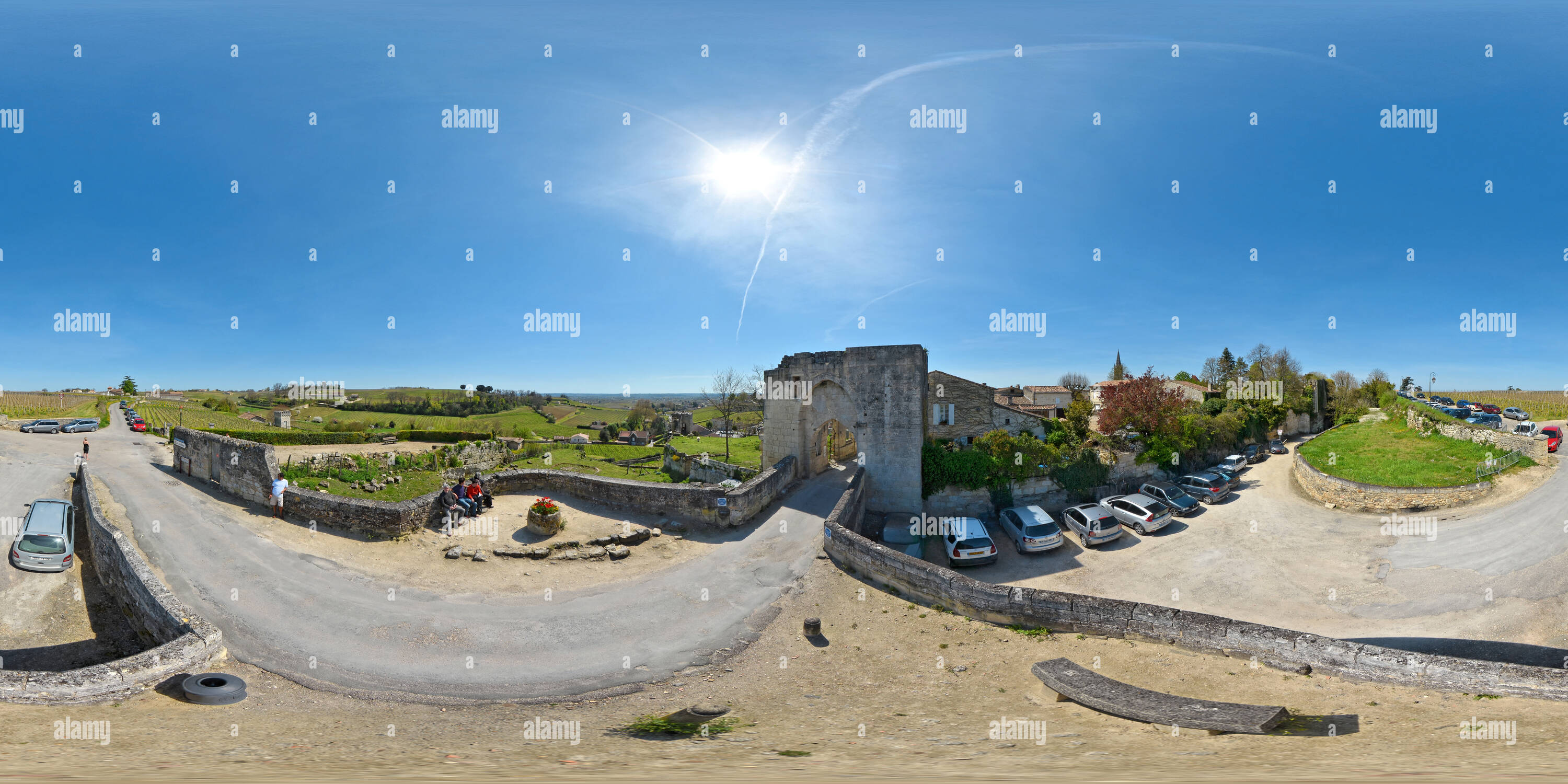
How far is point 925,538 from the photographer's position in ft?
60.5

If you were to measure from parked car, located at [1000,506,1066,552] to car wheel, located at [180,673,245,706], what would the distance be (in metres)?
18.5

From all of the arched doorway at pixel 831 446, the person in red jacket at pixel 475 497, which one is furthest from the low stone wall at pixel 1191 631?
the person in red jacket at pixel 475 497

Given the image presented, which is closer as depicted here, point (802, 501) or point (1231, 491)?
point (802, 501)

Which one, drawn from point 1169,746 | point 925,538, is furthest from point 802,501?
point 1169,746

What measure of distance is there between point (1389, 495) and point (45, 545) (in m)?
43.6

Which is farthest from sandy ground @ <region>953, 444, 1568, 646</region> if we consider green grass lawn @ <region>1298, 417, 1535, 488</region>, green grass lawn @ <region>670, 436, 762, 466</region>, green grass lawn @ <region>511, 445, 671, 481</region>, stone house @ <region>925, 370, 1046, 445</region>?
green grass lawn @ <region>511, 445, 671, 481</region>

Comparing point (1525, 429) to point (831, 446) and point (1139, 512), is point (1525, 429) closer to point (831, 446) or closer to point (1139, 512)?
point (1139, 512)

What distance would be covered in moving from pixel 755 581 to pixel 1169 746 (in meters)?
8.28

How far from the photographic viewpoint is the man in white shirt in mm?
16000

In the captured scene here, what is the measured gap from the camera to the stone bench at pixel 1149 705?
6.03 meters

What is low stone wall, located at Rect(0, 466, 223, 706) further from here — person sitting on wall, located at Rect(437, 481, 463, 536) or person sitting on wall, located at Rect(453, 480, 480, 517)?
person sitting on wall, located at Rect(453, 480, 480, 517)

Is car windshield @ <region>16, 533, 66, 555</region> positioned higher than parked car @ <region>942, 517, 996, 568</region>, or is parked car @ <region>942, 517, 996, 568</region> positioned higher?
car windshield @ <region>16, 533, 66, 555</region>

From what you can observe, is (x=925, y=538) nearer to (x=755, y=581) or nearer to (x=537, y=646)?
(x=755, y=581)

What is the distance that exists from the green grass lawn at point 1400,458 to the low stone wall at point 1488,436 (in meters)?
0.33
